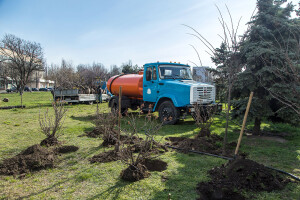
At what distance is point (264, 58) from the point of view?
20.1ft

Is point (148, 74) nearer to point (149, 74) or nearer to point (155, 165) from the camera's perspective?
point (149, 74)

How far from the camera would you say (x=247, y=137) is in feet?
22.6

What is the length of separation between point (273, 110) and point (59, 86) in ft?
55.9

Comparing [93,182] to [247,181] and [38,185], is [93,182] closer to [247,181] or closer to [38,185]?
[38,185]

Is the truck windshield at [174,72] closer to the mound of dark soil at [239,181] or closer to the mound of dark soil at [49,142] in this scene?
the mound of dark soil at [49,142]

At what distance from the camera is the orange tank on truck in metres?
10.5

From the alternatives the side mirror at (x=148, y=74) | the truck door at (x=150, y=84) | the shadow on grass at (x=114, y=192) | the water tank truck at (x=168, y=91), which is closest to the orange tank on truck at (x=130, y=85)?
the water tank truck at (x=168, y=91)

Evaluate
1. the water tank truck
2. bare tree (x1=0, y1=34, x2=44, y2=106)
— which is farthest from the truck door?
bare tree (x1=0, y1=34, x2=44, y2=106)

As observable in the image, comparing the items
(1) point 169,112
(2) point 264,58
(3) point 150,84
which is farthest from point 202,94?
(2) point 264,58

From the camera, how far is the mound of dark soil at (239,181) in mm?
3141

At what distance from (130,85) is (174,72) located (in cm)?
260

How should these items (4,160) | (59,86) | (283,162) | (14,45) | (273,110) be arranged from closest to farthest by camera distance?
(4,160), (283,162), (273,110), (59,86), (14,45)

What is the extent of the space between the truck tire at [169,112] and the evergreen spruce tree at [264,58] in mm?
2325

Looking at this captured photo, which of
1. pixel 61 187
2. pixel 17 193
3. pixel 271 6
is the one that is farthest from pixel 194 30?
pixel 17 193
